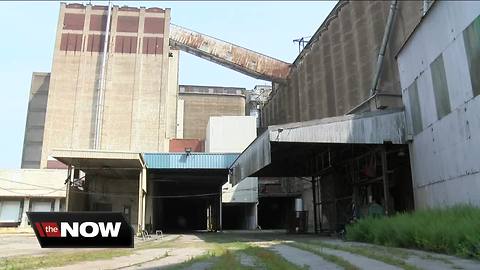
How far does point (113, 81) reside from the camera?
57.8m

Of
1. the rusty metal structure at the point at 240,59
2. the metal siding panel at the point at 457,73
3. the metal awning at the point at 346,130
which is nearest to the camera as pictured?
the metal siding panel at the point at 457,73

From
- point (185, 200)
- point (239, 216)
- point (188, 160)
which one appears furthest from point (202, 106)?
point (188, 160)

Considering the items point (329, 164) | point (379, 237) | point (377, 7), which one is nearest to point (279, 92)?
point (377, 7)

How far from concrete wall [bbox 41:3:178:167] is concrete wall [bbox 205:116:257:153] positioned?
598cm

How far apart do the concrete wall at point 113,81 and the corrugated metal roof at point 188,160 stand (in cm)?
1953

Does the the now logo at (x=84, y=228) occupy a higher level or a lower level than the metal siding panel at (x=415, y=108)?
lower

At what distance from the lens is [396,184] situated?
81.9 feet

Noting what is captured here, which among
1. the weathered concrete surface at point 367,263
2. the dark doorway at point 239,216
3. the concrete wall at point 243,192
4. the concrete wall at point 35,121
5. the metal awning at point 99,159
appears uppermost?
the concrete wall at point 35,121

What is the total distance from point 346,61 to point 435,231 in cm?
2801

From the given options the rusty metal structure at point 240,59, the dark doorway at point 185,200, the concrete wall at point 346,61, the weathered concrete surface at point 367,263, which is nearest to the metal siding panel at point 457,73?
the concrete wall at point 346,61

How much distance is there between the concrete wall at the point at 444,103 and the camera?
576 inches

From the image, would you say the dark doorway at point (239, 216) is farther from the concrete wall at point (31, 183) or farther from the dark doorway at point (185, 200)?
the concrete wall at point (31, 183)

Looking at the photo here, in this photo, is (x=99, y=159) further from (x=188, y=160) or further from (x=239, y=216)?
(x=239, y=216)

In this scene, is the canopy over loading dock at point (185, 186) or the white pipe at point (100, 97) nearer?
the canopy over loading dock at point (185, 186)
